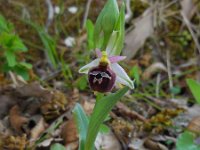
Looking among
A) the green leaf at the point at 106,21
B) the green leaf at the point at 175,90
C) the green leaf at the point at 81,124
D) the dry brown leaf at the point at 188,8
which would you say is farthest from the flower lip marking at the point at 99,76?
the dry brown leaf at the point at 188,8

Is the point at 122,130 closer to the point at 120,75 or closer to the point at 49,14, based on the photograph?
the point at 120,75

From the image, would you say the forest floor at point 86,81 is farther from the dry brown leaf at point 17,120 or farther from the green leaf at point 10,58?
the green leaf at point 10,58

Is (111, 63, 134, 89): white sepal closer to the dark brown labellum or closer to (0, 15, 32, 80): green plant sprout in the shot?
the dark brown labellum

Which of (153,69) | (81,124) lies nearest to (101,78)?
(81,124)

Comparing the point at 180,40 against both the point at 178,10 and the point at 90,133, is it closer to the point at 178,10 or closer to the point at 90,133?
the point at 178,10

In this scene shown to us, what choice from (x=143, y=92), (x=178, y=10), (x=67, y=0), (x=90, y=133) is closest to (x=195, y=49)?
(x=178, y=10)

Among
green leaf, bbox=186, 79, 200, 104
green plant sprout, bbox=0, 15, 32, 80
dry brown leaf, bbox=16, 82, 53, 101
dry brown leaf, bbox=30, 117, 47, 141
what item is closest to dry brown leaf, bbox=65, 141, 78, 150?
dry brown leaf, bbox=30, 117, 47, 141
